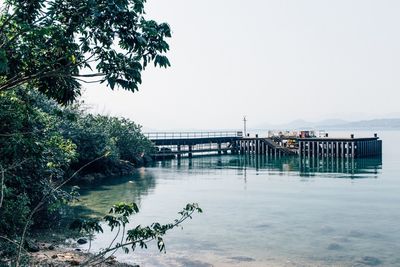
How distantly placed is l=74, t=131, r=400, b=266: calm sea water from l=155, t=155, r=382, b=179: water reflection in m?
0.34

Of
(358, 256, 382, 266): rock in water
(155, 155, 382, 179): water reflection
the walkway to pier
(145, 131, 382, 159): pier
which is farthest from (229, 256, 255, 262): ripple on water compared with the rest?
the walkway to pier

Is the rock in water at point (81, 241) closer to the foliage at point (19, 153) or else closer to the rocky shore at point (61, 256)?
the rocky shore at point (61, 256)

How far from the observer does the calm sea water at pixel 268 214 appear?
18109 millimetres

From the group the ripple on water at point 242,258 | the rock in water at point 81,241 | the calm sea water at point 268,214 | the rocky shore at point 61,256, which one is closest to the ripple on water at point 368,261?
the calm sea water at point 268,214

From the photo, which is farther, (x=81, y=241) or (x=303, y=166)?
(x=303, y=166)

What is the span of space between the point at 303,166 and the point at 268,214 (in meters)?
31.8

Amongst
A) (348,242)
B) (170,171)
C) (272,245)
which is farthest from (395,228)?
(170,171)

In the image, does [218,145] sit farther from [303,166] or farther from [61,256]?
[61,256]

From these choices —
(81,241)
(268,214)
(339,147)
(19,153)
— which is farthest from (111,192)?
(339,147)

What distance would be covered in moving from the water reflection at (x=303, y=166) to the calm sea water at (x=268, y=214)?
0.34 metres

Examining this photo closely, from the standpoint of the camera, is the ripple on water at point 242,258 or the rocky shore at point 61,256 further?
the ripple on water at point 242,258

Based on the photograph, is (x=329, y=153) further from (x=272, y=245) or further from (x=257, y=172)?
(x=272, y=245)

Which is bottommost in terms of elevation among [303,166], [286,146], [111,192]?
[111,192]

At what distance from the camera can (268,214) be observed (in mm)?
27000
